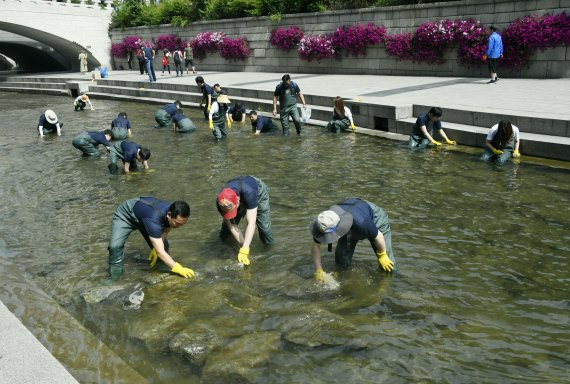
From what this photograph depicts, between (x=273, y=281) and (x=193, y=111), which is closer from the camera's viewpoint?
(x=273, y=281)

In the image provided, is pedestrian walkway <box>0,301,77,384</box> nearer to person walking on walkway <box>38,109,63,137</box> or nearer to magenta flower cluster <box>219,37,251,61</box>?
person walking on walkway <box>38,109,63,137</box>

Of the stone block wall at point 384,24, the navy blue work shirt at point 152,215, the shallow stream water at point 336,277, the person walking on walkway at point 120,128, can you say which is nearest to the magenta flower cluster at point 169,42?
the stone block wall at point 384,24

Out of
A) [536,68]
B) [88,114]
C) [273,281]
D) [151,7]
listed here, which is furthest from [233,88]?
[151,7]

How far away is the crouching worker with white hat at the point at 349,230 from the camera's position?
17.0ft

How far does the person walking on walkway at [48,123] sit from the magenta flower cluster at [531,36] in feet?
48.4

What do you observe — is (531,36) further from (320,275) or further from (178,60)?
(178,60)

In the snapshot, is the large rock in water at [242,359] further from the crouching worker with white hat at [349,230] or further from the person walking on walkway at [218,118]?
the person walking on walkway at [218,118]

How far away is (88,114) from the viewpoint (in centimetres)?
2108

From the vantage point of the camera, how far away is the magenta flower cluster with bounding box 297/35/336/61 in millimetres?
23234

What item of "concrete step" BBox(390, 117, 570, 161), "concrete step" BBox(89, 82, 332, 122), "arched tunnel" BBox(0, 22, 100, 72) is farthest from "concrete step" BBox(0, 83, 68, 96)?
"concrete step" BBox(390, 117, 570, 161)

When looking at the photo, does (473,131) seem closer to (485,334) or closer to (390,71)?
(485,334)

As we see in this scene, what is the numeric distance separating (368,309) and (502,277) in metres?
1.73

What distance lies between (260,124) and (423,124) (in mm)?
4819

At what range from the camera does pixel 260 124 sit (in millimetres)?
14562
